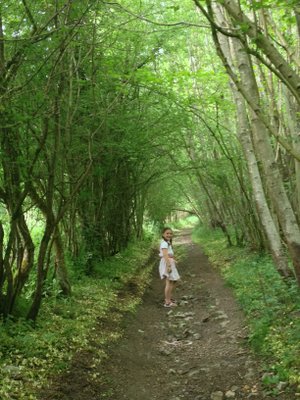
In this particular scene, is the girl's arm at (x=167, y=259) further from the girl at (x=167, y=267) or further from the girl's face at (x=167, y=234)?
the girl's face at (x=167, y=234)

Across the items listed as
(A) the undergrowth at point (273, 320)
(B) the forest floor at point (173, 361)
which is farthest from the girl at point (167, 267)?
(A) the undergrowth at point (273, 320)

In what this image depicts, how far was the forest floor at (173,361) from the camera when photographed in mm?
4781

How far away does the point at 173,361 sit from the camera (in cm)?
607

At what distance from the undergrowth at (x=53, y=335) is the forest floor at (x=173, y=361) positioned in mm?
178

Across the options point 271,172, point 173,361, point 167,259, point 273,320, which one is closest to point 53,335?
point 173,361

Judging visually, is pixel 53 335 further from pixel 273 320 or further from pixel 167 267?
pixel 167 267

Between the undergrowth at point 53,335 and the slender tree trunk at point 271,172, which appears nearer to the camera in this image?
the undergrowth at point 53,335

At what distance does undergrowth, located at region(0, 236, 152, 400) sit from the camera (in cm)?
454

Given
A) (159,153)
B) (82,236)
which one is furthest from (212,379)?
(159,153)

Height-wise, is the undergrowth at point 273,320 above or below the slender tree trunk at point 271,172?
below

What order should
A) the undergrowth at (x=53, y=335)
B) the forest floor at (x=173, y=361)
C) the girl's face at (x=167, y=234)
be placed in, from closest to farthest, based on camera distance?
the undergrowth at (x=53, y=335) → the forest floor at (x=173, y=361) → the girl's face at (x=167, y=234)

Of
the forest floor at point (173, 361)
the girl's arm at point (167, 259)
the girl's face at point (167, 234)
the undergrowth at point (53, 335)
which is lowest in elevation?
the forest floor at point (173, 361)

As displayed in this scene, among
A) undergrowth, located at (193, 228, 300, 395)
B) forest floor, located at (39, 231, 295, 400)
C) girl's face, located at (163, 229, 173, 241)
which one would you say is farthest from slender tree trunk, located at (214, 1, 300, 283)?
girl's face, located at (163, 229, 173, 241)

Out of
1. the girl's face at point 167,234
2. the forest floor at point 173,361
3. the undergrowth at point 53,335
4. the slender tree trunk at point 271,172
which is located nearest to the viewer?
the undergrowth at point 53,335
